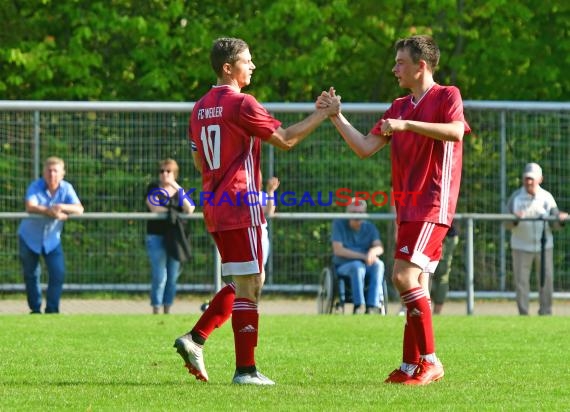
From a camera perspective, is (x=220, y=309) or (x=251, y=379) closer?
(x=251, y=379)

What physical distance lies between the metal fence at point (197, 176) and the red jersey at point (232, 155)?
374 inches

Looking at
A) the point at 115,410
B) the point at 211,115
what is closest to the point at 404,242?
the point at 211,115

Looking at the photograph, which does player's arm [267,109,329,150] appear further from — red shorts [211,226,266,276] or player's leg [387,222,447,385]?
player's leg [387,222,447,385]

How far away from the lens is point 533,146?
1992 cm

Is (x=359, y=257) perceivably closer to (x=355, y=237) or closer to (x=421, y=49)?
(x=355, y=237)

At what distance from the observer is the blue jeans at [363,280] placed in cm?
1741

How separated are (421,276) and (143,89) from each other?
1520 cm

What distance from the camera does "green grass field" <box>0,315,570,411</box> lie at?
8000mm

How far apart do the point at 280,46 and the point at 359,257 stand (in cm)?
772

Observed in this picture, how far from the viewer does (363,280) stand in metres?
17.5

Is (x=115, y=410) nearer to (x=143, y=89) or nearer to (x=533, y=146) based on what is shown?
(x=533, y=146)

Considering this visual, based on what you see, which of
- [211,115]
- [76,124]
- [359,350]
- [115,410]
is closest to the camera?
[115,410]

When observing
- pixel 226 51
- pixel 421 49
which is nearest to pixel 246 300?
pixel 226 51

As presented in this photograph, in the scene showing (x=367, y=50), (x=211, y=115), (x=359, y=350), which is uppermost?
(x=367, y=50)
